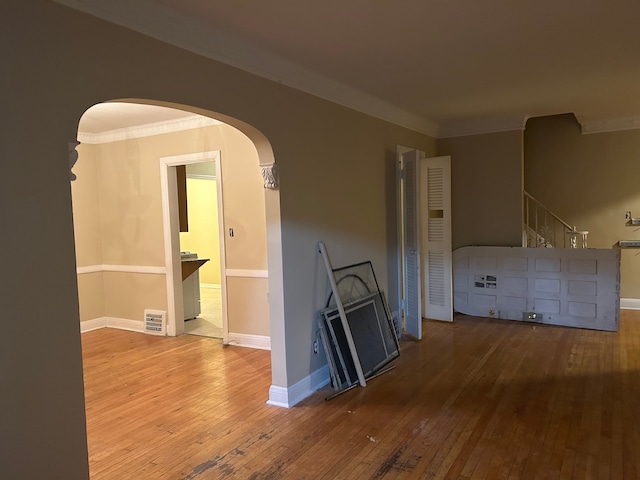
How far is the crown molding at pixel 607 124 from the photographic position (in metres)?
5.98

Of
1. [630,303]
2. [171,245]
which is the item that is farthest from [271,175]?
[630,303]

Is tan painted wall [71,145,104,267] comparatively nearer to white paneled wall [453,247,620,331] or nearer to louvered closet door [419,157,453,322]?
louvered closet door [419,157,453,322]

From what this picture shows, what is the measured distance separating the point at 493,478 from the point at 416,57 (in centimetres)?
270

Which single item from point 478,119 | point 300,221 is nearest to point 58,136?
point 300,221

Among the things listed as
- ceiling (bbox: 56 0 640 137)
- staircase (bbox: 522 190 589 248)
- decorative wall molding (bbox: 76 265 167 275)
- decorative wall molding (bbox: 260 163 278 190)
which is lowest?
decorative wall molding (bbox: 76 265 167 275)

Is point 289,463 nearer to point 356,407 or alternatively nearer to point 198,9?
point 356,407

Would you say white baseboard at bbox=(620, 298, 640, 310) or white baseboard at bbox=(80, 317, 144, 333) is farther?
white baseboard at bbox=(620, 298, 640, 310)

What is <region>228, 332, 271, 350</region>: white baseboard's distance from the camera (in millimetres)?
4766

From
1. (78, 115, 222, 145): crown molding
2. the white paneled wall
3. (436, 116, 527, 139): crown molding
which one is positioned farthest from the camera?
(436, 116, 527, 139): crown molding

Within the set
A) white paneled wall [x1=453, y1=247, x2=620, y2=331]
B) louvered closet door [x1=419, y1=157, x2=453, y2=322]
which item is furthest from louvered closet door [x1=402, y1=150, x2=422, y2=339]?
white paneled wall [x1=453, y1=247, x2=620, y2=331]

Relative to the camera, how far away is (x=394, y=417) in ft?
10.2

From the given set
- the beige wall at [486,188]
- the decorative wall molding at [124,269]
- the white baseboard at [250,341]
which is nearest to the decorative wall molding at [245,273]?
the white baseboard at [250,341]

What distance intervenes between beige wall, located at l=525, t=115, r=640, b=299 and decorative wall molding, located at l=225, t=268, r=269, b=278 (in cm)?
439

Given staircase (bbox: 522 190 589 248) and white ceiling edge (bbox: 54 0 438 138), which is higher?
white ceiling edge (bbox: 54 0 438 138)
